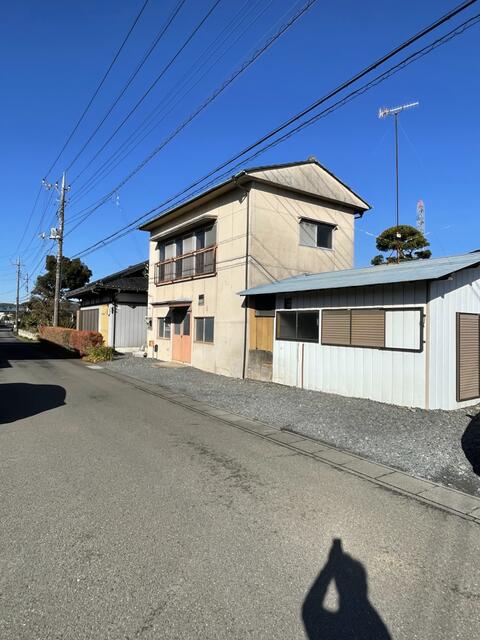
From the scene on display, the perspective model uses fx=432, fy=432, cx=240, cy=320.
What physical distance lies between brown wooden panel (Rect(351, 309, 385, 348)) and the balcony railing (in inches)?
292

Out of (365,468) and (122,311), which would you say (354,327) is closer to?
(365,468)

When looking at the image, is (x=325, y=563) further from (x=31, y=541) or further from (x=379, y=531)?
(x=31, y=541)

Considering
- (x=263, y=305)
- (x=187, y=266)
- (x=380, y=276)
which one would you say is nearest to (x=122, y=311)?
(x=187, y=266)

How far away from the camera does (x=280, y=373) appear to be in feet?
41.9

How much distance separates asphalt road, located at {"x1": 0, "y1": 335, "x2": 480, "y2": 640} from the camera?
2.56 m

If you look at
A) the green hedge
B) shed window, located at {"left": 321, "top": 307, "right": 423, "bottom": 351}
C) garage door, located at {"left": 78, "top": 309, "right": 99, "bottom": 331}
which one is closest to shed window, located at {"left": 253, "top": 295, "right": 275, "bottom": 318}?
shed window, located at {"left": 321, "top": 307, "right": 423, "bottom": 351}

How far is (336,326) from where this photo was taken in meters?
10.9

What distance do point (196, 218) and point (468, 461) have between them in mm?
13552

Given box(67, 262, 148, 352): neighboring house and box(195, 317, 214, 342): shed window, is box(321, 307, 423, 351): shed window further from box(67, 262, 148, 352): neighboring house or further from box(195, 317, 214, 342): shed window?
box(67, 262, 148, 352): neighboring house

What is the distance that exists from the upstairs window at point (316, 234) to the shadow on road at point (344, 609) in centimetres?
1372

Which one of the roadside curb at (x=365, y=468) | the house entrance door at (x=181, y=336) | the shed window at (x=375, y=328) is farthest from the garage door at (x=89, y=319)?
the roadside curb at (x=365, y=468)

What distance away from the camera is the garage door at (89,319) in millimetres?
27356

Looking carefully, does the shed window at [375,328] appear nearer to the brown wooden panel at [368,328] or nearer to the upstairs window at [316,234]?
the brown wooden panel at [368,328]

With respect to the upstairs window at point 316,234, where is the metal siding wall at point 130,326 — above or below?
below
